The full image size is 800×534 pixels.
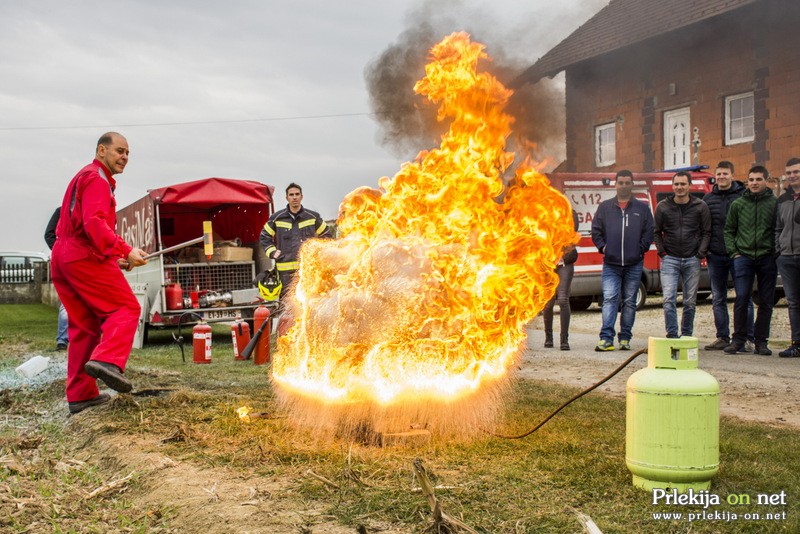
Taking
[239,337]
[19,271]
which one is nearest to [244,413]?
[239,337]

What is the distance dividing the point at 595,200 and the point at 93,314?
11.0 m

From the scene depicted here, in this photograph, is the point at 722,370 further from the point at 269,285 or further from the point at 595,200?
the point at 595,200

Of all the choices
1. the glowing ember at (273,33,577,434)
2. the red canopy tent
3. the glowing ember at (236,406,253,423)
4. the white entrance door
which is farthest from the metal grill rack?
the white entrance door

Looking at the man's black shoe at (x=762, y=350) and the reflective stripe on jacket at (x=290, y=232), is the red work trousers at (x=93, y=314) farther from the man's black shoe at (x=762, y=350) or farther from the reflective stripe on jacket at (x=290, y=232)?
the man's black shoe at (x=762, y=350)

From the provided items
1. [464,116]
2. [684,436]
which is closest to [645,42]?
[464,116]

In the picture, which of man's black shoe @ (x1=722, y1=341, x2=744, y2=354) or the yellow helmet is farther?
the yellow helmet

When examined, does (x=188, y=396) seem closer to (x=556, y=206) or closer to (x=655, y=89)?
(x=556, y=206)

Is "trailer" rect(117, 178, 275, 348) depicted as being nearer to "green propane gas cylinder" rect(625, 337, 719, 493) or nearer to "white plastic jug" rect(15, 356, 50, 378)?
"white plastic jug" rect(15, 356, 50, 378)

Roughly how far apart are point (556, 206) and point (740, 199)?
17.0ft

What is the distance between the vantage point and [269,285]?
11273 millimetres

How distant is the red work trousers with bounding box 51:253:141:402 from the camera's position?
6391mm

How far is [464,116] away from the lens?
5961 mm

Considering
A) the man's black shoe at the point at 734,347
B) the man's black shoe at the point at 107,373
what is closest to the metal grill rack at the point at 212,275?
the man's black shoe at the point at 107,373

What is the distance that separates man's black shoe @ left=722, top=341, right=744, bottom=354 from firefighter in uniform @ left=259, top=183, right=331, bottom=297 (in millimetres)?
5368
